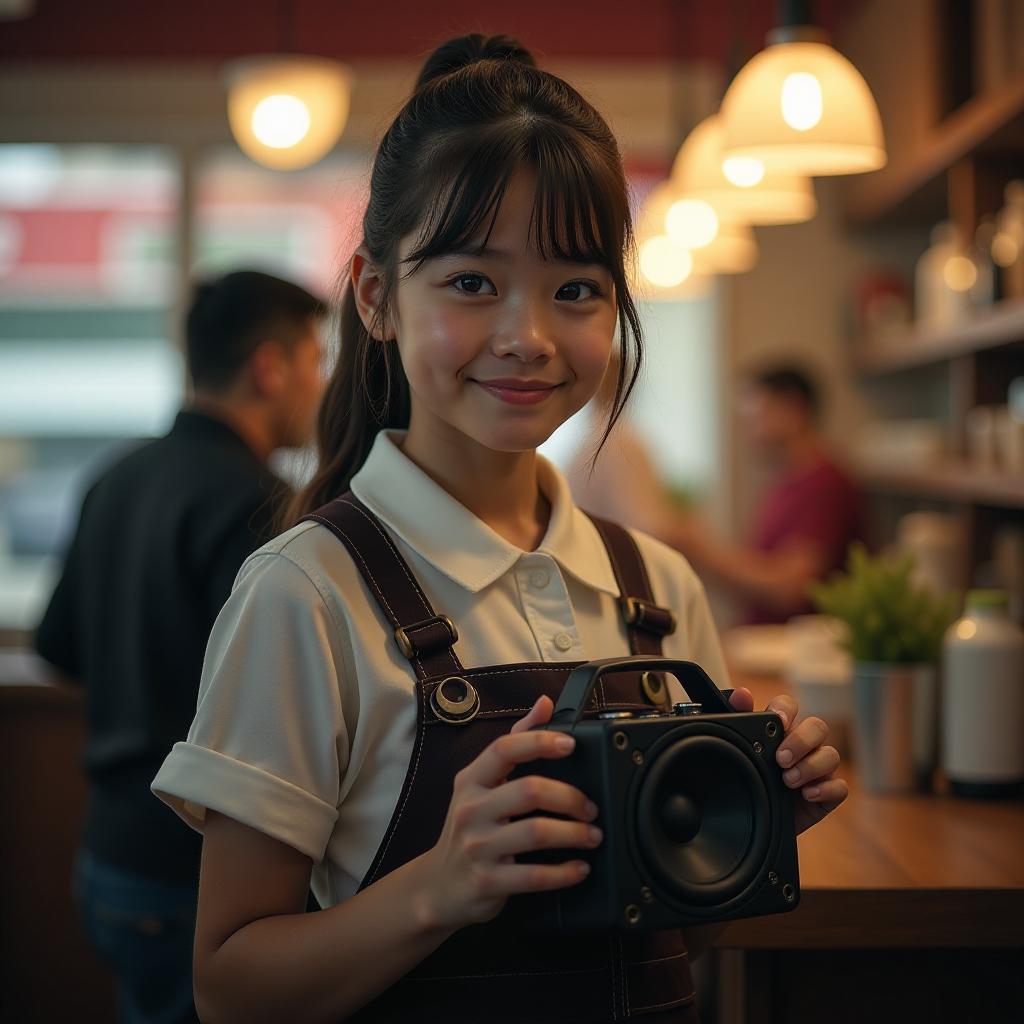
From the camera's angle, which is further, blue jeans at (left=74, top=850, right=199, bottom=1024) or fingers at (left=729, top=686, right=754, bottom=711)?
blue jeans at (left=74, top=850, right=199, bottom=1024)

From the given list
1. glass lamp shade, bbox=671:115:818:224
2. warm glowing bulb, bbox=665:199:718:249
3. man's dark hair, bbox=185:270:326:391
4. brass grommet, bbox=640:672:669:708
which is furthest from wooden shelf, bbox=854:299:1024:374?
brass grommet, bbox=640:672:669:708

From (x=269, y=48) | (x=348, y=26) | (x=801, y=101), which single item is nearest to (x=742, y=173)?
(x=801, y=101)

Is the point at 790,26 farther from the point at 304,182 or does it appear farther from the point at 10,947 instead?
the point at 304,182

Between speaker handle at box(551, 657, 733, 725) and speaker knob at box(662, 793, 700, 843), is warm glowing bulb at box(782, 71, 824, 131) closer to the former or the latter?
speaker handle at box(551, 657, 733, 725)

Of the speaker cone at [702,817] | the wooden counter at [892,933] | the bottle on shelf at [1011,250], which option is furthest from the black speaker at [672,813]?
the bottle on shelf at [1011,250]

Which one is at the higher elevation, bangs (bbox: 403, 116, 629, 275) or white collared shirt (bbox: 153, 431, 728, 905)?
bangs (bbox: 403, 116, 629, 275)

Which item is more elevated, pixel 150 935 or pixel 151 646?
pixel 151 646

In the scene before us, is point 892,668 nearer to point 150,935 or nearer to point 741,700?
point 741,700

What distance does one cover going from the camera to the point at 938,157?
362 cm

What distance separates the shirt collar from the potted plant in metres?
0.91

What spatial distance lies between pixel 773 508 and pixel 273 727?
348cm

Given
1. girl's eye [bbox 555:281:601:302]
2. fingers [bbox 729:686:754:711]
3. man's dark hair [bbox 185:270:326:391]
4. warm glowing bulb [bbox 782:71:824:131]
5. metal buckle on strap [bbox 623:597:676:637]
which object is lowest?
fingers [bbox 729:686:754:711]

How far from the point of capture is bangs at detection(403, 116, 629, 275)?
1.07m

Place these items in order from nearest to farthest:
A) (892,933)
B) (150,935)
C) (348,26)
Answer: (892,933) → (150,935) → (348,26)
